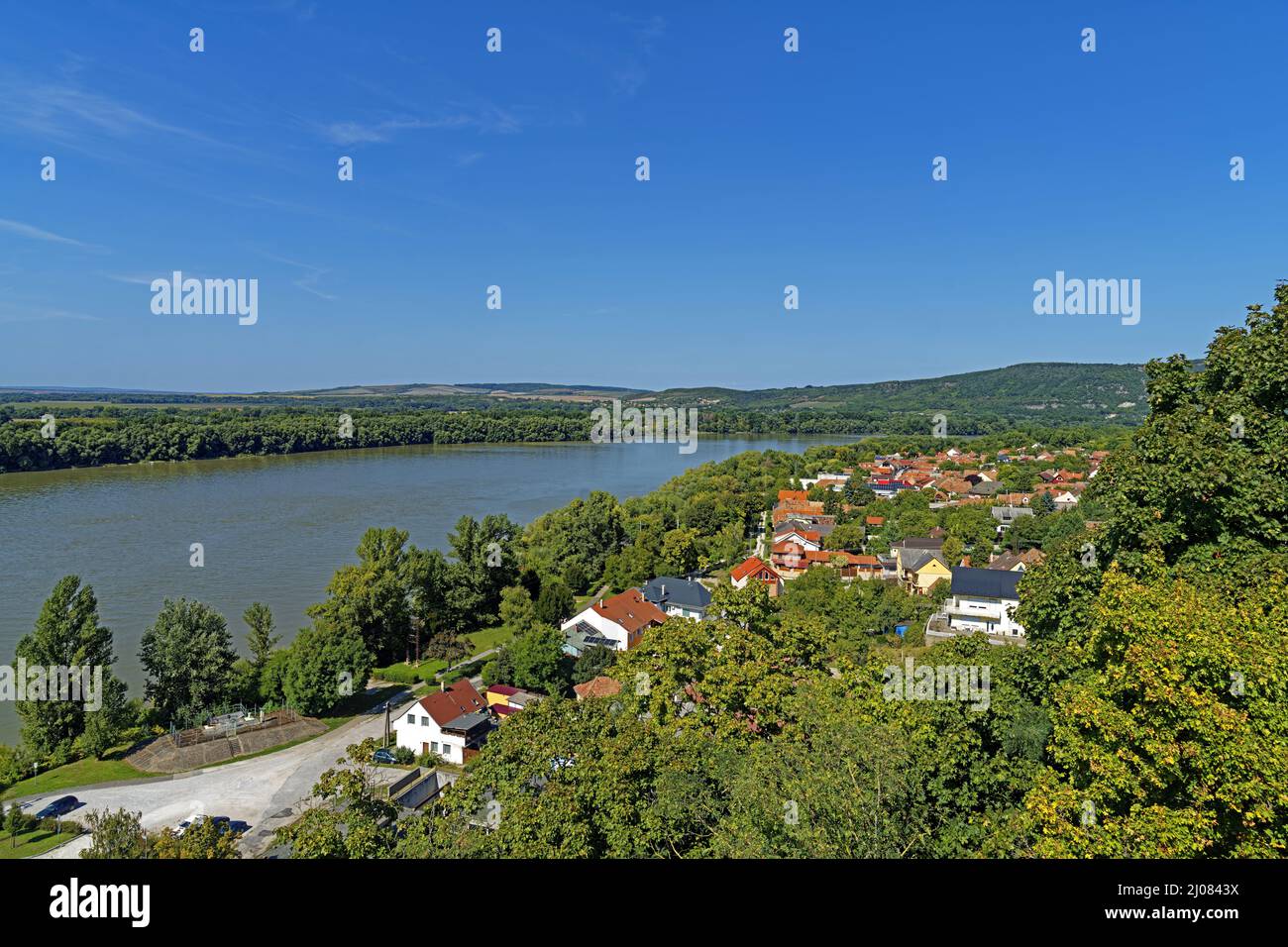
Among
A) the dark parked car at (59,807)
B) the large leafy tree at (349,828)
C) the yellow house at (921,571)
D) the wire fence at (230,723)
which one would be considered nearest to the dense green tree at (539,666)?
the wire fence at (230,723)

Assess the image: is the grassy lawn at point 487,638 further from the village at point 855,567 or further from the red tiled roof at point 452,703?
the red tiled roof at point 452,703

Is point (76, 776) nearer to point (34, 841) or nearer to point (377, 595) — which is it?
point (34, 841)

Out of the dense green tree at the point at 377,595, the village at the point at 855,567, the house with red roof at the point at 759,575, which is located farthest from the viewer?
the house with red roof at the point at 759,575

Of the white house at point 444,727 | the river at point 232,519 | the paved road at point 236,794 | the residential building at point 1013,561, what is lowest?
the paved road at point 236,794

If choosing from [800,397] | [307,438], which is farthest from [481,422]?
[800,397]

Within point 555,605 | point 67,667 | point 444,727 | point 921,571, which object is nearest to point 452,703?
point 444,727
